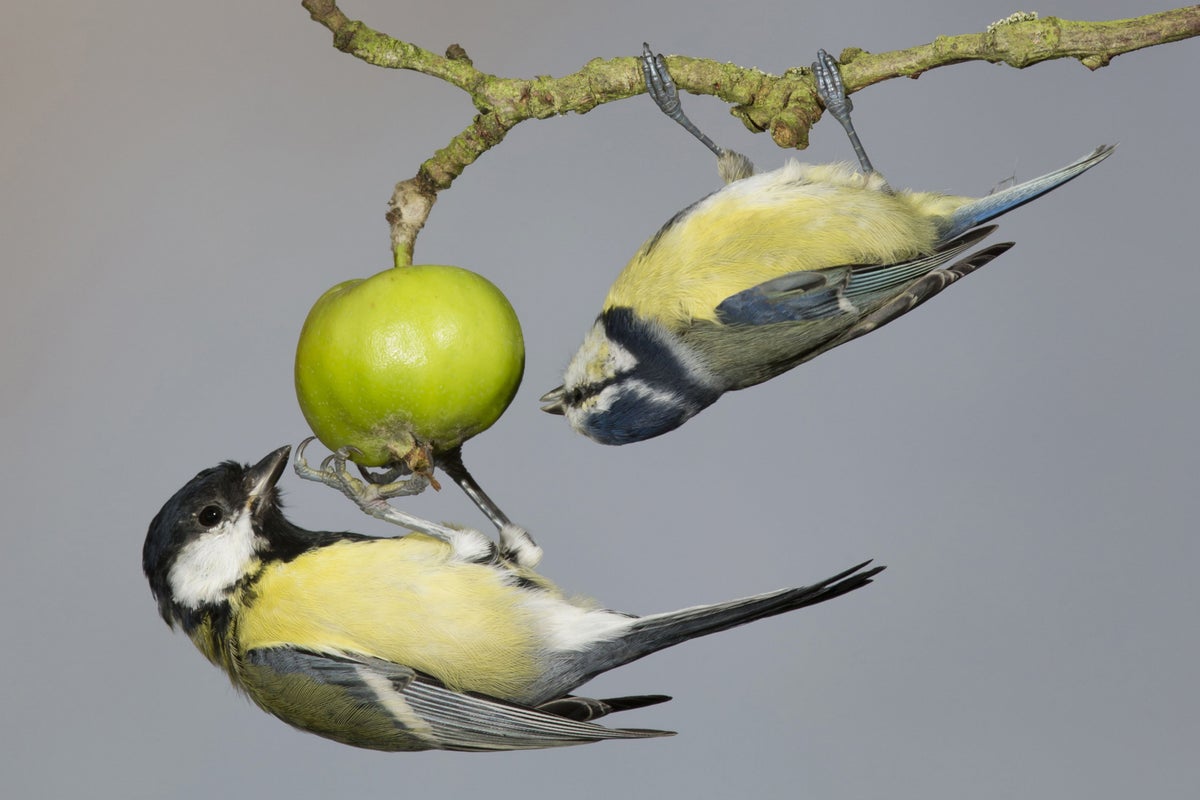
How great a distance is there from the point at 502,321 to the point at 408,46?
1.32 ft

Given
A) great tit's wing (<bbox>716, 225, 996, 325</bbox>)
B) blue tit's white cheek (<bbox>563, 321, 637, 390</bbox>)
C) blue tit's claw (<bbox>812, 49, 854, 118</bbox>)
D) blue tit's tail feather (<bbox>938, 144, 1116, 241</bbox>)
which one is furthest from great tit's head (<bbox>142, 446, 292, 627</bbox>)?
blue tit's tail feather (<bbox>938, 144, 1116, 241</bbox>)

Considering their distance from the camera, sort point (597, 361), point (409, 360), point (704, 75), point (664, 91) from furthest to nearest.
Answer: point (597, 361)
point (664, 91)
point (704, 75)
point (409, 360)

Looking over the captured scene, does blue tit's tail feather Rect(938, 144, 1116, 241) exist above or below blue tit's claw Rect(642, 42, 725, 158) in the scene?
below

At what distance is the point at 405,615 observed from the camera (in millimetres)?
1785

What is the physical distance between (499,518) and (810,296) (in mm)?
635

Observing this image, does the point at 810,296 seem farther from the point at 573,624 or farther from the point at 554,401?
the point at 573,624

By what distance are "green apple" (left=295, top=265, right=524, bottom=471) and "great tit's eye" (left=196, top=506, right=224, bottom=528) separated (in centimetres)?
34

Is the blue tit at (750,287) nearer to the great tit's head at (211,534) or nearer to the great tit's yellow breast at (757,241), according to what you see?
the great tit's yellow breast at (757,241)

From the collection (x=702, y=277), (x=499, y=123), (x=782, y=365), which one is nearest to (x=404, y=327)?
(x=499, y=123)

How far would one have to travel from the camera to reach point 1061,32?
1.51 meters

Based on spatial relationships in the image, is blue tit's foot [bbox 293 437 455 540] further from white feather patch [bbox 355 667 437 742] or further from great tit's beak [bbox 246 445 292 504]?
white feather patch [bbox 355 667 437 742]

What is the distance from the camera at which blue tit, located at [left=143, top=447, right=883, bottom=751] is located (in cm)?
178

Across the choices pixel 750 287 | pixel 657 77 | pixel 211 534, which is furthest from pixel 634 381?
pixel 211 534

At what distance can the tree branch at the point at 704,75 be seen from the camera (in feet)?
4.89
